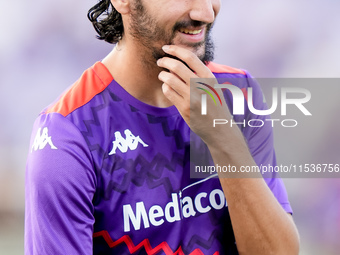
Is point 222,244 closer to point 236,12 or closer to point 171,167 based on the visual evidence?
point 171,167

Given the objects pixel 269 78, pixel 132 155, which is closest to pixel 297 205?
pixel 269 78

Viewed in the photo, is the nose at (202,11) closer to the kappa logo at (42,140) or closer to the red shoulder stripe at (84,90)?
the red shoulder stripe at (84,90)

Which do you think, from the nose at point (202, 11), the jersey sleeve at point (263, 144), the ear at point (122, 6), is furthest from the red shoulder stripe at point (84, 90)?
the jersey sleeve at point (263, 144)

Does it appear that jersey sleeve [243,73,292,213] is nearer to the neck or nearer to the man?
the man

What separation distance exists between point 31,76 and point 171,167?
12.5 feet

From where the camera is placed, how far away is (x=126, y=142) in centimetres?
170

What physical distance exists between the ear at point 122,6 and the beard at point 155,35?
0.09 feet

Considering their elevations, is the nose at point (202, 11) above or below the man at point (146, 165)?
above

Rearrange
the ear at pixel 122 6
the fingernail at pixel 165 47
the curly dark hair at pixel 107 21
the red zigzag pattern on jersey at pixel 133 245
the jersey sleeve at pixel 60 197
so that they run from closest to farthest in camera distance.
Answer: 1. the jersey sleeve at pixel 60 197
2. the red zigzag pattern on jersey at pixel 133 245
3. the fingernail at pixel 165 47
4. the ear at pixel 122 6
5. the curly dark hair at pixel 107 21

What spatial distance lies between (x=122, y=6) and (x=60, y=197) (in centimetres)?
77

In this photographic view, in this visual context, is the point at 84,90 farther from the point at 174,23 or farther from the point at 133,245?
the point at 133,245

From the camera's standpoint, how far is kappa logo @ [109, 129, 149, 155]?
5.51 feet

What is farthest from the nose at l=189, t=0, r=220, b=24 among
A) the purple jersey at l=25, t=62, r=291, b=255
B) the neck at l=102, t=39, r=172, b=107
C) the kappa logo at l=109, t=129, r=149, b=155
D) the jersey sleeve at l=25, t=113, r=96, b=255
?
the jersey sleeve at l=25, t=113, r=96, b=255

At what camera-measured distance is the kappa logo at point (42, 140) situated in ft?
5.28
